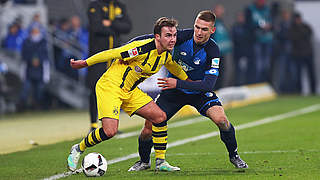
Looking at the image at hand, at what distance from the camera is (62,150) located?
34.4ft

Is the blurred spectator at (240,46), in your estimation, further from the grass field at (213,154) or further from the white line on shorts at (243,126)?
the grass field at (213,154)

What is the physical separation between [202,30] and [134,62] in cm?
80

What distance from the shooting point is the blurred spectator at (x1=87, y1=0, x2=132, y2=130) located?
11898 millimetres

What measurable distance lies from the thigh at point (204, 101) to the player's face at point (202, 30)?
24.1 inches

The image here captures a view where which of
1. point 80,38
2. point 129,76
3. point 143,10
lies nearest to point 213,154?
point 129,76

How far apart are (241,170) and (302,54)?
1549 centimetres

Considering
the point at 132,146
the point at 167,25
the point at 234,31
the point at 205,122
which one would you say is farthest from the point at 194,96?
the point at 234,31

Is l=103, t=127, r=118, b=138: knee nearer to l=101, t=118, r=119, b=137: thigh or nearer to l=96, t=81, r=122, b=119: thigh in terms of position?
l=101, t=118, r=119, b=137: thigh

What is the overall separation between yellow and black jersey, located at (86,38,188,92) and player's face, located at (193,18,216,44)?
365 mm

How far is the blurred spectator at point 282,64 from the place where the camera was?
77.7 feet

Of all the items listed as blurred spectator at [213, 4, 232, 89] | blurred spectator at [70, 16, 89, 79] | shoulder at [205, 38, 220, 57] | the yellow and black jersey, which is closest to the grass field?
the yellow and black jersey

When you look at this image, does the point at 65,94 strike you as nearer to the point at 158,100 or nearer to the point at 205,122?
the point at 205,122

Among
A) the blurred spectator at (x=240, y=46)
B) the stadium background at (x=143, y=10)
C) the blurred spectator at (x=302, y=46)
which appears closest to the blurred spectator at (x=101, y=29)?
the stadium background at (x=143, y=10)

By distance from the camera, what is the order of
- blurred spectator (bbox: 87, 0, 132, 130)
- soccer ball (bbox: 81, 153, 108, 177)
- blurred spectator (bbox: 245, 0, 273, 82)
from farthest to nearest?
blurred spectator (bbox: 245, 0, 273, 82) < blurred spectator (bbox: 87, 0, 132, 130) < soccer ball (bbox: 81, 153, 108, 177)
